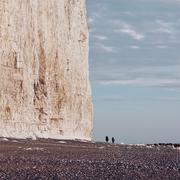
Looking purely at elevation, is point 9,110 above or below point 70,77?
below

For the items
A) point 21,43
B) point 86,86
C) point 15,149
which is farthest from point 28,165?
point 86,86

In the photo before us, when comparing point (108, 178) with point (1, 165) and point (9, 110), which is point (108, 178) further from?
point (9, 110)

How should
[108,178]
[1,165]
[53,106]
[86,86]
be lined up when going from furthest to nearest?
[86,86] < [53,106] < [1,165] < [108,178]

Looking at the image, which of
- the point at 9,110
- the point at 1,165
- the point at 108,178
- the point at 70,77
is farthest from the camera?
the point at 70,77

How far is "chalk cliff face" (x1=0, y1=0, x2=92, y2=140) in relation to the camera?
30797 millimetres

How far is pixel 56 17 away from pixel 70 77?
411cm

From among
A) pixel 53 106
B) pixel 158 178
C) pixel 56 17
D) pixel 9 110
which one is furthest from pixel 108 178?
pixel 56 17

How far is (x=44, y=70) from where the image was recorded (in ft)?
115

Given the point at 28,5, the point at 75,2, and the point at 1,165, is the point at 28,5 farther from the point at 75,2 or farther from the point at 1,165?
the point at 1,165

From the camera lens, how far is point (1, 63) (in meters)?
30.2

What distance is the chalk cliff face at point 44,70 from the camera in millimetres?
30797

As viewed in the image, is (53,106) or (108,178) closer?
(108,178)

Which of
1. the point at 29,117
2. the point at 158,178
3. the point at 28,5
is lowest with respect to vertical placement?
the point at 158,178

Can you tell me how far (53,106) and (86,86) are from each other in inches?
271
